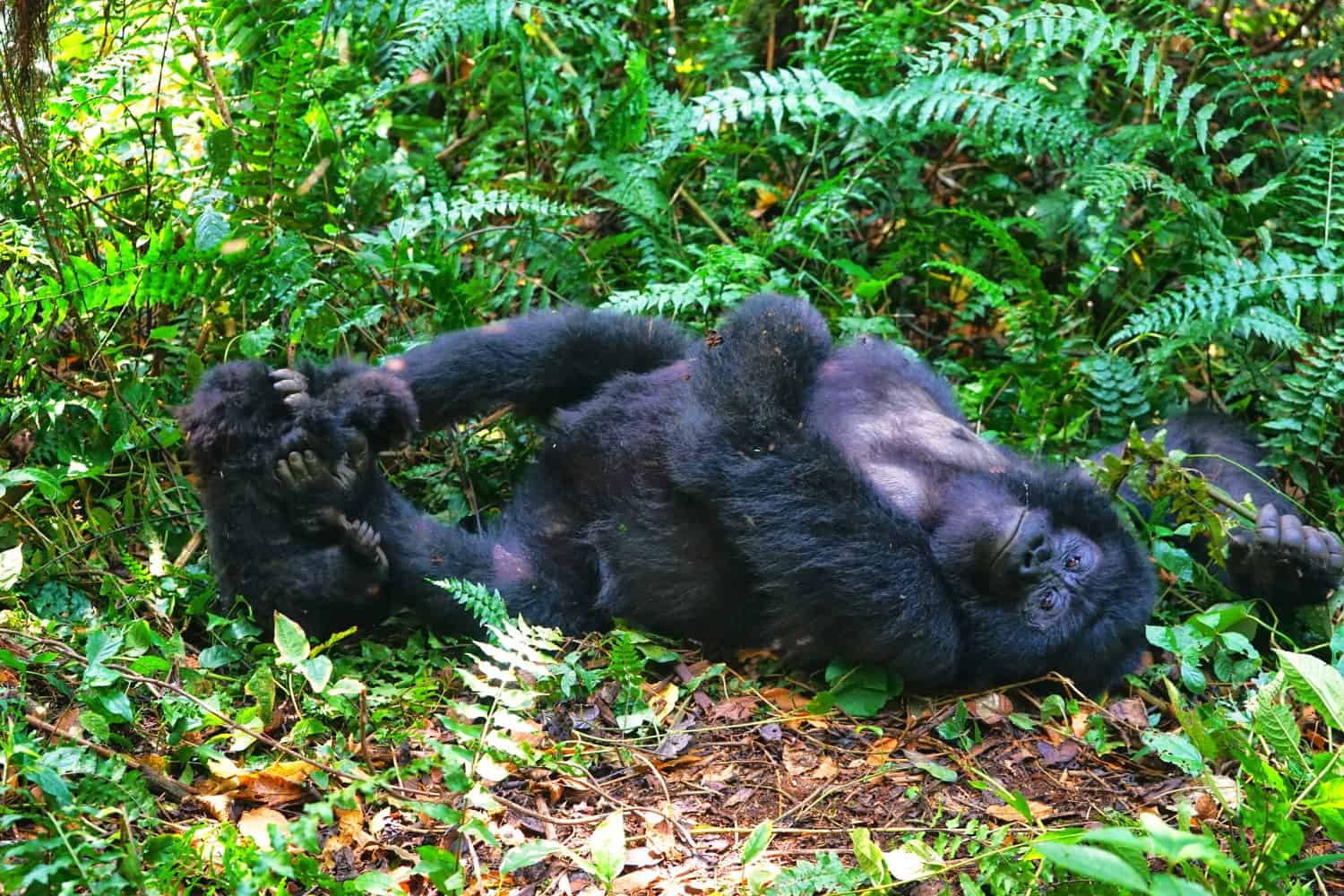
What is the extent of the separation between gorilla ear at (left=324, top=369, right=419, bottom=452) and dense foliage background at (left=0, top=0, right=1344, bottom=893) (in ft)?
2.01

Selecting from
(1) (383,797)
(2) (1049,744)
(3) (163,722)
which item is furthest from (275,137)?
(2) (1049,744)

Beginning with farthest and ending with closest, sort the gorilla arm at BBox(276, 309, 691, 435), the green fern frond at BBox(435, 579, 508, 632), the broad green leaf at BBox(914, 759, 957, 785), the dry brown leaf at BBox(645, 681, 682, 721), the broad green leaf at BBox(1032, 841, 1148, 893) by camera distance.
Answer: the gorilla arm at BBox(276, 309, 691, 435), the dry brown leaf at BBox(645, 681, 682, 721), the green fern frond at BBox(435, 579, 508, 632), the broad green leaf at BBox(914, 759, 957, 785), the broad green leaf at BBox(1032, 841, 1148, 893)

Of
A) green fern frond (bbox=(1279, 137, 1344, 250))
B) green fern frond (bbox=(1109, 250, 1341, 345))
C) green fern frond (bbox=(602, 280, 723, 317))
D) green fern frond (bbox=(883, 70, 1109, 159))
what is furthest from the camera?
green fern frond (bbox=(883, 70, 1109, 159))

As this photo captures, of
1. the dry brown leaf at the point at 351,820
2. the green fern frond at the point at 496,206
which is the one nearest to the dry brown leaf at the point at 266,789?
the dry brown leaf at the point at 351,820

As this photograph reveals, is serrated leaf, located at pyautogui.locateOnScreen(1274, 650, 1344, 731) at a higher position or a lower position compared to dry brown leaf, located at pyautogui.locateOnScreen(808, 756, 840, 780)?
higher

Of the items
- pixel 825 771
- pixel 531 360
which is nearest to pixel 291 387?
pixel 531 360

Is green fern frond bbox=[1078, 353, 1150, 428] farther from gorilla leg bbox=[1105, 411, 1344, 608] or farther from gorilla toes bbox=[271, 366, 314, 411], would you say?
gorilla toes bbox=[271, 366, 314, 411]

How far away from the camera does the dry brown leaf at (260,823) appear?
2.73m

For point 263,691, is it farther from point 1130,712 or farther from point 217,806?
point 1130,712

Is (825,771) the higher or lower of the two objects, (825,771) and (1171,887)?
the lower

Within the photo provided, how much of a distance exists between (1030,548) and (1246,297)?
1495mm

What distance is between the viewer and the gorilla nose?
3543 millimetres

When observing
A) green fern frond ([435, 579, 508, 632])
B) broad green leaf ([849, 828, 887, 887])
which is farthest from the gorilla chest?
broad green leaf ([849, 828, 887, 887])

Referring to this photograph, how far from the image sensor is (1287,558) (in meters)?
3.73
